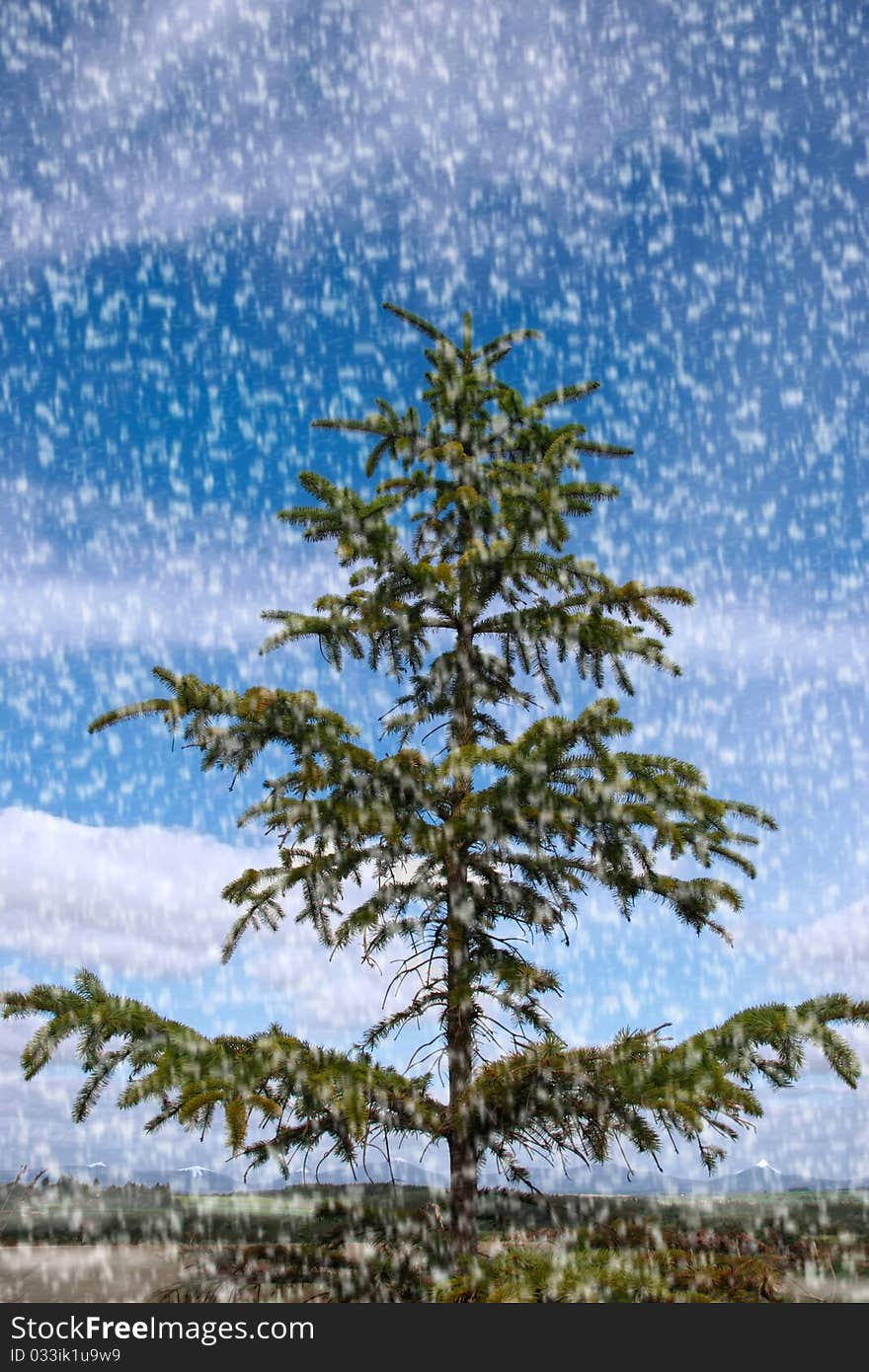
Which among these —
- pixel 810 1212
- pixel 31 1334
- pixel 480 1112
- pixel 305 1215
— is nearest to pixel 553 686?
pixel 480 1112

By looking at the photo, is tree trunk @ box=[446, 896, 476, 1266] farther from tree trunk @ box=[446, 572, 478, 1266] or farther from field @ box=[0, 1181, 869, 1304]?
field @ box=[0, 1181, 869, 1304]

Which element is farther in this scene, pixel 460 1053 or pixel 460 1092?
pixel 460 1053

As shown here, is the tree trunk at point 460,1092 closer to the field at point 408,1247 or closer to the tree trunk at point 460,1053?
the tree trunk at point 460,1053

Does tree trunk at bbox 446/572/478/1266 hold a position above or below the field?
above

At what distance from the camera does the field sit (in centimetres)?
754

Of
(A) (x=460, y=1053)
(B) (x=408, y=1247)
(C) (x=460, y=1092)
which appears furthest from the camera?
(A) (x=460, y=1053)

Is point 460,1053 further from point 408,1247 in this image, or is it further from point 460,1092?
point 408,1247

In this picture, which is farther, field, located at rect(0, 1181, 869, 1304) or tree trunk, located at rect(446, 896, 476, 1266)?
tree trunk, located at rect(446, 896, 476, 1266)

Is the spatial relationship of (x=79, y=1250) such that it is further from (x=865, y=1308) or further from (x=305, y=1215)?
(x=865, y=1308)

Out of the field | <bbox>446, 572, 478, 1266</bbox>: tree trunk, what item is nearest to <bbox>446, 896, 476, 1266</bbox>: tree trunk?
<bbox>446, 572, 478, 1266</bbox>: tree trunk

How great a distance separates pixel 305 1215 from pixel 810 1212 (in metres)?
6.49

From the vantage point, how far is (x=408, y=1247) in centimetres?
857

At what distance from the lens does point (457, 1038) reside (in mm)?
9484

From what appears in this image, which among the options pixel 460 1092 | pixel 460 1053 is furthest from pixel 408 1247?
pixel 460 1053
